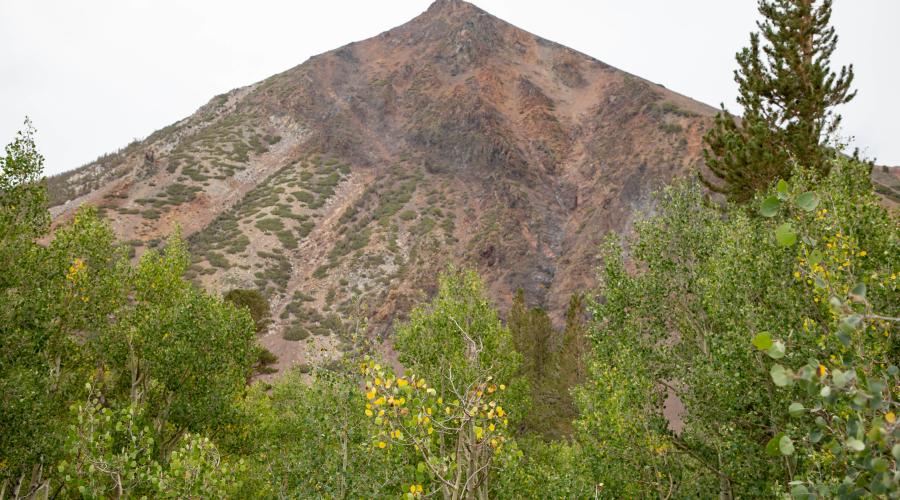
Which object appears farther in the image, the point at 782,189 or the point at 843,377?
the point at 782,189

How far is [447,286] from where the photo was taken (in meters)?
25.2

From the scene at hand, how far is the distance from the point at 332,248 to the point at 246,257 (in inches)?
513

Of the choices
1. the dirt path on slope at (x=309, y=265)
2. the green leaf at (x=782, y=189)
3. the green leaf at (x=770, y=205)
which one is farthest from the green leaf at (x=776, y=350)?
the dirt path on slope at (x=309, y=265)

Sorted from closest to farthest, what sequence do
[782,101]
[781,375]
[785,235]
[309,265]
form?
1. [781,375]
2. [785,235]
3. [782,101]
4. [309,265]

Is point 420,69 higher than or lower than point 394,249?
higher

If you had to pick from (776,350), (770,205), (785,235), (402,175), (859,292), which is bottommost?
(776,350)

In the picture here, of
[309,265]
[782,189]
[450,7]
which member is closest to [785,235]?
[782,189]

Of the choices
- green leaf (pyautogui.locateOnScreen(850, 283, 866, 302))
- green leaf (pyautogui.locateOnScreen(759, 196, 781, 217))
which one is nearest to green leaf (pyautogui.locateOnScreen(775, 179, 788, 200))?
green leaf (pyautogui.locateOnScreen(759, 196, 781, 217))

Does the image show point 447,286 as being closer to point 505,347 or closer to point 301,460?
point 505,347

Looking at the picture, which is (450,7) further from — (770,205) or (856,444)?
(856,444)

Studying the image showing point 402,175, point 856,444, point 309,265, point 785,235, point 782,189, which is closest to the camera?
point 856,444

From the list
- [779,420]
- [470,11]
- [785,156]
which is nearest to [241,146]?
[470,11]

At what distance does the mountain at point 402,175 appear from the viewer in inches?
3022

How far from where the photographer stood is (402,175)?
330 ft
